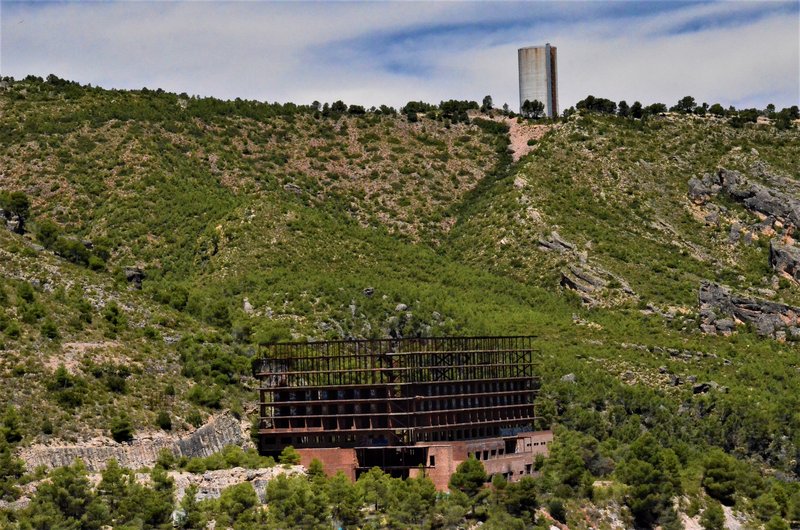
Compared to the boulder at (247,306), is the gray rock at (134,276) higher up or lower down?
higher up

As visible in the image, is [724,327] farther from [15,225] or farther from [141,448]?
[141,448]

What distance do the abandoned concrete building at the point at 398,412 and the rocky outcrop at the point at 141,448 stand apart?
371 cm

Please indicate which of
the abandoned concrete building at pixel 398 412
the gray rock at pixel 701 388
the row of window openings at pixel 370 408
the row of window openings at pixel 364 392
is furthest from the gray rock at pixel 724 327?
the row of window openings at pixel 370 408

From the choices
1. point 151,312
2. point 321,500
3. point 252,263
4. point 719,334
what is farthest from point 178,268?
point 321,500

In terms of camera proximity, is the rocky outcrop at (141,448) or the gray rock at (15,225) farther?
the gray rock at (15,225)

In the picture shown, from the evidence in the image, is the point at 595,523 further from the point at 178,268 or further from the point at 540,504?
the point at 178,268

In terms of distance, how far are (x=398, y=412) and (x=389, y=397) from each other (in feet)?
4.30

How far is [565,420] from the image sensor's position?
176m

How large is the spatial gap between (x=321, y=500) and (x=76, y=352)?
3219 centimetres

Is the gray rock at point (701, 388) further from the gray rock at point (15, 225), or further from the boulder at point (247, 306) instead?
the gray rock at point (15, 225)

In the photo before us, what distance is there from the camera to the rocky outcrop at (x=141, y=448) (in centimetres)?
14100

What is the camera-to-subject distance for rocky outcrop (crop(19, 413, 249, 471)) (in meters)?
141

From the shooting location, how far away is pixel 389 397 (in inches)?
5881

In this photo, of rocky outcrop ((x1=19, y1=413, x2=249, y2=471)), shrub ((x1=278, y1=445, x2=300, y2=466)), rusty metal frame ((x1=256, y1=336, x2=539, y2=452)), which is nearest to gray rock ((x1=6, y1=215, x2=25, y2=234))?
rusty metal frame ((x1=256, y1=336, x2=539, y2=452))
